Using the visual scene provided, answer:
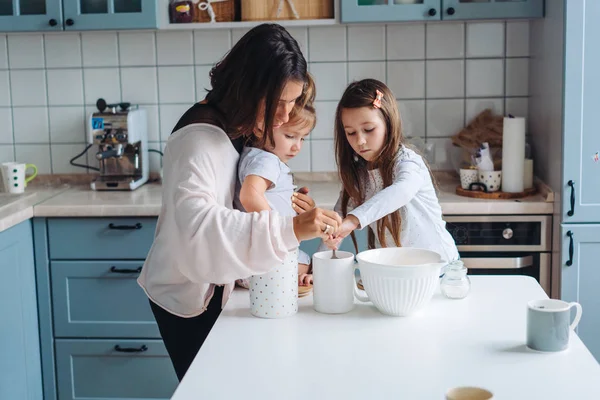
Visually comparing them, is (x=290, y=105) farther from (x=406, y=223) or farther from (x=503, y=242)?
(x=503, y=242)

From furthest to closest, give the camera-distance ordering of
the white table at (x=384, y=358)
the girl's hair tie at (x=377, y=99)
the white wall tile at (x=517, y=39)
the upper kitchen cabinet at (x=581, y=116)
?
the white wall tile at (x=517, y=39) → the upper kitchen cabinet at (x=581, y=116) → the girl's hair tie at (x=377, y=99) → the white table at (x=384, y=358)

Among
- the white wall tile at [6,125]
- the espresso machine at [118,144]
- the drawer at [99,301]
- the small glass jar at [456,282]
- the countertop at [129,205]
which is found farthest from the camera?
the white wall tile at [6,125]

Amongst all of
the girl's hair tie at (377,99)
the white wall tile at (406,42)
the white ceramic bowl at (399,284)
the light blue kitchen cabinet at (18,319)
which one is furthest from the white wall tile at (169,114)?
the white ceramic bowl at (399,284)

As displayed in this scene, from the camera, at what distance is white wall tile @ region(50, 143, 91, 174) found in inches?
139

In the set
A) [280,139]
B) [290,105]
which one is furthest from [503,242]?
[290,105]

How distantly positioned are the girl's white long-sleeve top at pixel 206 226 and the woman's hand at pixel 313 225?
0.02 meters

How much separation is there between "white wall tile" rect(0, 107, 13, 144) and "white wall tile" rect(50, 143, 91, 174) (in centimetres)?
19

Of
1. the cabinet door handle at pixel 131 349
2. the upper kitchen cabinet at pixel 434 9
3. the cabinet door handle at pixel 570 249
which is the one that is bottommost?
the cabinet door handle at pixel 131 349

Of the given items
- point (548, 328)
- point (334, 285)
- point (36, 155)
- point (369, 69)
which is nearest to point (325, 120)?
point (369, 69)

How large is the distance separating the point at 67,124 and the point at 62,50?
0.32m

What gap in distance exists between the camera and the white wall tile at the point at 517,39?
331cm

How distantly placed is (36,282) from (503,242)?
1.74 metres

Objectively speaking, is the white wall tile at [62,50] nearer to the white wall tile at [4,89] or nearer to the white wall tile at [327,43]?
the white wall tile at [4,89]

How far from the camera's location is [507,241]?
293 centimetres
